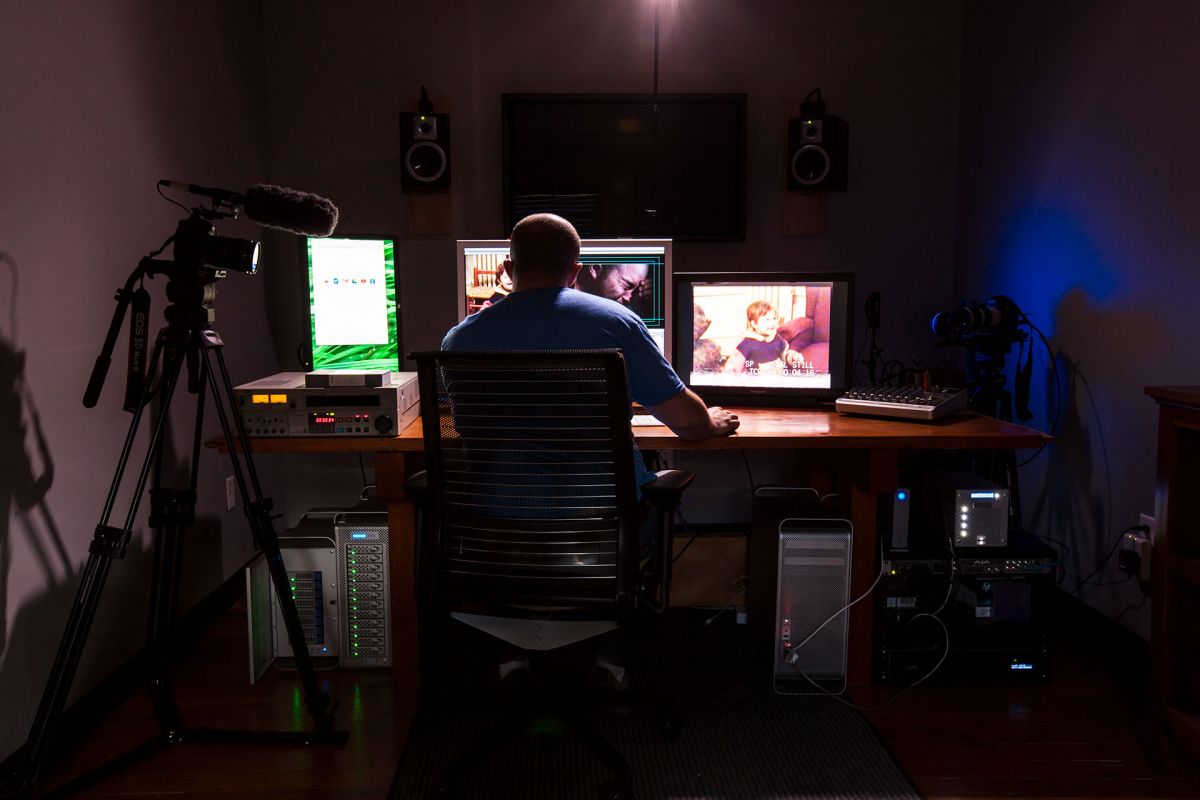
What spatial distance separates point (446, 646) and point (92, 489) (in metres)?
1.12

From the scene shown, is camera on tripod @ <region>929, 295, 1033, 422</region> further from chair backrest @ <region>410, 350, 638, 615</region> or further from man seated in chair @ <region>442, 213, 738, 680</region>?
→ chair backrest @ <region>410, 350, 638, 615</region>

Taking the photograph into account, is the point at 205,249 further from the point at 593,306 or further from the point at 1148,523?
the point at 1148,523

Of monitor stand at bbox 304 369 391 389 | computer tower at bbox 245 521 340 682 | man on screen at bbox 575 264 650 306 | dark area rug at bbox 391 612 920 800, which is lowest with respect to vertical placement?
dark area rug at bbox 391 612 920 800

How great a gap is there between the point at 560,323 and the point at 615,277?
87 cm

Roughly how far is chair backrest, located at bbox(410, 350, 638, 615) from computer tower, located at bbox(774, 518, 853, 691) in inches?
30.9

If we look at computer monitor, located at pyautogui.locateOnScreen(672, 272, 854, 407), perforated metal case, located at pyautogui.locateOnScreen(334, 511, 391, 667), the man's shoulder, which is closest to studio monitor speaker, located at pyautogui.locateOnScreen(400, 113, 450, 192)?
computer monitor, located at pyautogui.locateOnScreen(672, 272, 854, 407)

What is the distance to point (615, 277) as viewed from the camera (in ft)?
8.63

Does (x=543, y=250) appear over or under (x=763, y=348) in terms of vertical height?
over

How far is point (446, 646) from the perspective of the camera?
2.66 m

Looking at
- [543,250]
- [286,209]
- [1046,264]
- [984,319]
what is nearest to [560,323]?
[543,250]

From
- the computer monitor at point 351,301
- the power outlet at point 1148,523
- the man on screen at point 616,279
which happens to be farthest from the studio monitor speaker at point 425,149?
the power outlet at point 1148,523

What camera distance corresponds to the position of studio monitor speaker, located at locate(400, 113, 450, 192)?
10.4 ft

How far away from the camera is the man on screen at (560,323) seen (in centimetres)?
179

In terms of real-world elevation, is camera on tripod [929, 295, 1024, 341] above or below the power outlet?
above
